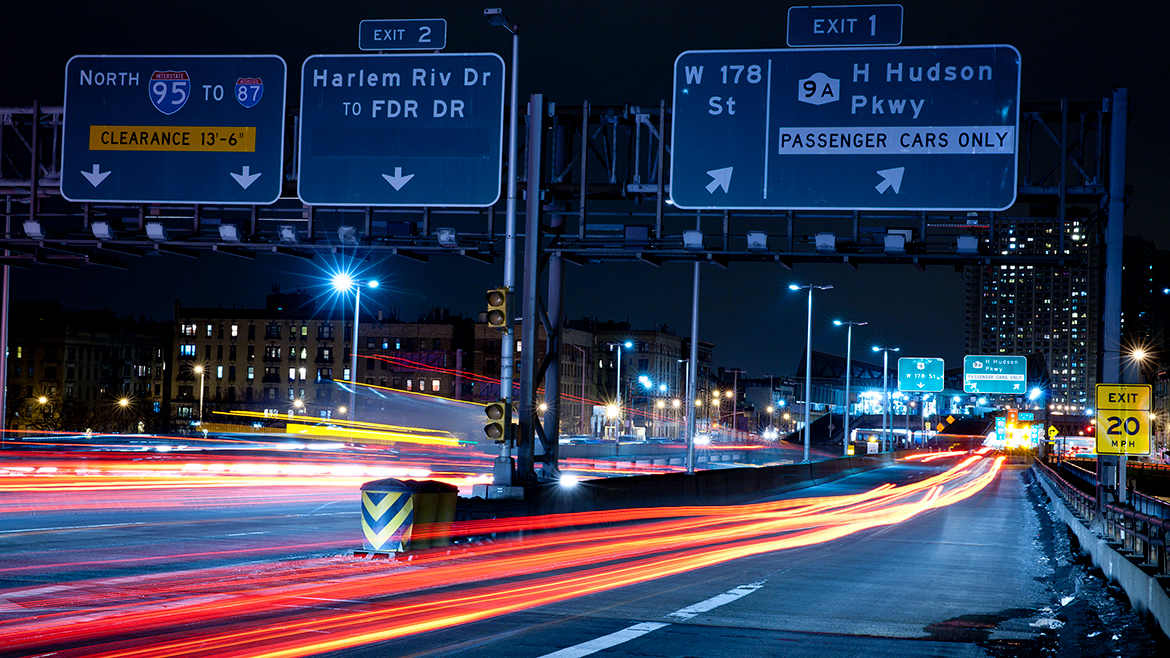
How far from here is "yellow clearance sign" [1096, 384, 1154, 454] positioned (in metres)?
19.8

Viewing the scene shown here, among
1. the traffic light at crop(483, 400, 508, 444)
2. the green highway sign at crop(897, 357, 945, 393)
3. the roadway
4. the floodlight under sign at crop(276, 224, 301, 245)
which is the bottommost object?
the roadway

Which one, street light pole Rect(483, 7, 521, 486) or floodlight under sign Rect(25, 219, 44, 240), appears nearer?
street light pole Rect(483, 7, 521, 486)

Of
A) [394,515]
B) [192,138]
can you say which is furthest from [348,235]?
[394,515]

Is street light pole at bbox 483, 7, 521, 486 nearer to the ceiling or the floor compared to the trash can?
nearer to the ceiling

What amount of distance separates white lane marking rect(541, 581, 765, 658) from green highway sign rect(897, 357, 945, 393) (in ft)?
233

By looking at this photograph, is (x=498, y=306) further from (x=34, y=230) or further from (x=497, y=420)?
(x=34, y=230)

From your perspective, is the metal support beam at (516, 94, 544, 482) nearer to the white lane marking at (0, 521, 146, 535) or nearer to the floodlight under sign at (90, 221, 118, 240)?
the white lane marking at (0, 521, 146, 535)

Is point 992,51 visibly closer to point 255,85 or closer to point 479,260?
point 479,260

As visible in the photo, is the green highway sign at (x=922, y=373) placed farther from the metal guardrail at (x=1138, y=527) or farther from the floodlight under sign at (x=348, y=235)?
the floodlight under sign at (x=348, y=235)

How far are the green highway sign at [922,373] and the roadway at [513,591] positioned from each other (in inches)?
2316

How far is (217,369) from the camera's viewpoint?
145750 mm

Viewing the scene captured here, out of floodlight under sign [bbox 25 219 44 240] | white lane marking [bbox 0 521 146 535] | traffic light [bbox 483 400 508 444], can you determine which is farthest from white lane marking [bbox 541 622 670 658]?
floodlight under sign [bbox 25 219 44 240]

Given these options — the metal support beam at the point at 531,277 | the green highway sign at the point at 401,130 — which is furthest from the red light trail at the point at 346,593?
the green highway sign at the point at 401,130

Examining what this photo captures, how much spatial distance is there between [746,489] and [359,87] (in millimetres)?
20988
